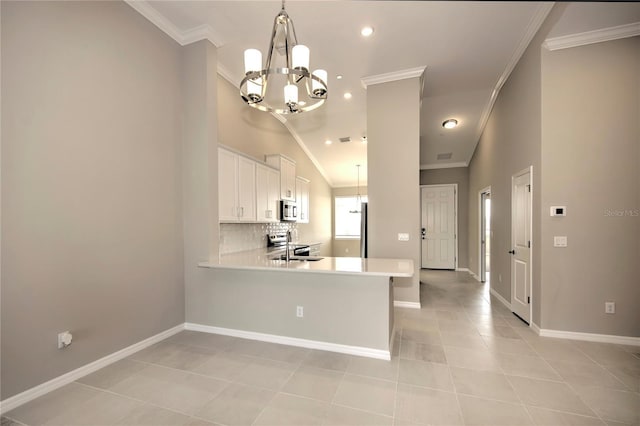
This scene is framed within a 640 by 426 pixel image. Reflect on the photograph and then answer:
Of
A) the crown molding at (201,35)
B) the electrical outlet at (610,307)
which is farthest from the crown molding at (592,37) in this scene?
the crown molding at (201,35)

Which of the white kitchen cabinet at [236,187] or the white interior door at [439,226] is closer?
the white kitchen cabinet at [236,187]

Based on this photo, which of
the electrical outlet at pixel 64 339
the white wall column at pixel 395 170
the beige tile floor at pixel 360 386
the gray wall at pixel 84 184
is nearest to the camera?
the beige tile floor at pixel 360 386

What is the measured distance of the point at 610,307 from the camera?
3.10m

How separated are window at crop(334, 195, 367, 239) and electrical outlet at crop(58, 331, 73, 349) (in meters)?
7.55

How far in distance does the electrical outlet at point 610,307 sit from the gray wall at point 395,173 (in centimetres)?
197

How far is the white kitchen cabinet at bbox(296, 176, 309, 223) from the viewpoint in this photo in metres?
6.42

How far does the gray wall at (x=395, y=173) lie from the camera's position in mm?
4188

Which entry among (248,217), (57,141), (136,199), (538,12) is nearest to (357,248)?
(248,217)

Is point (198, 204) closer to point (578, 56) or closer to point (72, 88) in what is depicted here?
point (72, 88)

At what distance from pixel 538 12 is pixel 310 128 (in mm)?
5764

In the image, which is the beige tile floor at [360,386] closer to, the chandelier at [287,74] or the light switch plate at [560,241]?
the light switch plate at [560,241]

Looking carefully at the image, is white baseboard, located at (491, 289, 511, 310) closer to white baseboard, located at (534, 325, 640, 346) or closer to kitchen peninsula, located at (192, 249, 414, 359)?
white baseboard, located at (534, 325, 640, 346)

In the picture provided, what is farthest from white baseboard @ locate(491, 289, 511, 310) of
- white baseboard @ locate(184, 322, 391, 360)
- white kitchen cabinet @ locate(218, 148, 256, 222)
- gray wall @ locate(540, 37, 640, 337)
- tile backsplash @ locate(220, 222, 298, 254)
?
white kitchen cabinet @ locate(218, 148, 256, 222)

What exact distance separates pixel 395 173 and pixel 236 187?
2.28m
